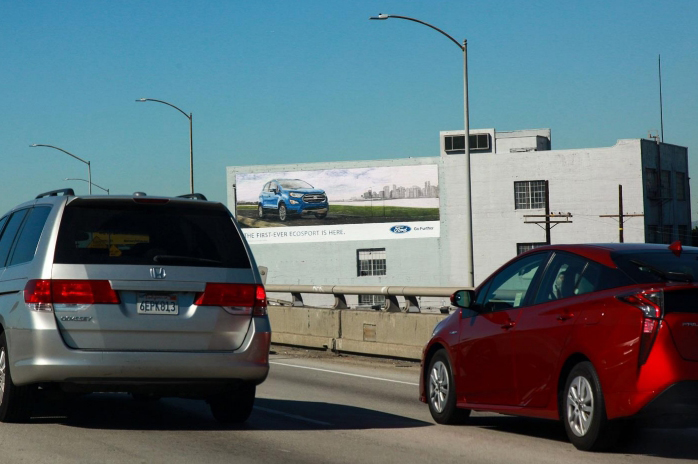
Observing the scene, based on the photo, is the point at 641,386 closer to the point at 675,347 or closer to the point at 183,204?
the point at 675,347

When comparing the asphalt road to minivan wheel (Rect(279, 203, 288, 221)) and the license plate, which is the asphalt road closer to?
the license plate

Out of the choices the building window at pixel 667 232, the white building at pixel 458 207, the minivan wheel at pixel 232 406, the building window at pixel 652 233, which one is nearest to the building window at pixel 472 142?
the white building at pixel 458 207

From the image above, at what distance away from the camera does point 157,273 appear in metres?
8.80

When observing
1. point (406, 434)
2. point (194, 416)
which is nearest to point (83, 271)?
point (194, 416)

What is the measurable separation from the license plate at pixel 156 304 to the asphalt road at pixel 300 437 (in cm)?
105

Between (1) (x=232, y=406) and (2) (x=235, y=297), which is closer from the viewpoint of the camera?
(2) (x=235, y=297)

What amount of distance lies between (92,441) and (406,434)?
266 centimetres

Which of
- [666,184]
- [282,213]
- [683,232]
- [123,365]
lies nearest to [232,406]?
[123,365]

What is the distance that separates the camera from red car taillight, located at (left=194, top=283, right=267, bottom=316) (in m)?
8.93

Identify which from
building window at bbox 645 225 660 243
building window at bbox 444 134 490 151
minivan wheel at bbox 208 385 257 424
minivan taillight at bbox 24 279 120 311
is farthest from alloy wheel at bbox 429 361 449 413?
building window at bbox 444 134 490 151

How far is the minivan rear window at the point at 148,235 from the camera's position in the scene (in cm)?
880

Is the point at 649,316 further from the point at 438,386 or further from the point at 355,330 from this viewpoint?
the point at 355,330

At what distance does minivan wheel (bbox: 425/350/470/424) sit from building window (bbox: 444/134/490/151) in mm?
68800

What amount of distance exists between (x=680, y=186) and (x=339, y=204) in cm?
2426
